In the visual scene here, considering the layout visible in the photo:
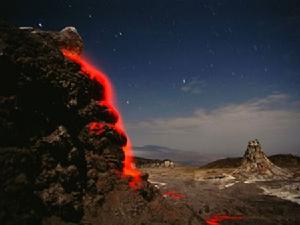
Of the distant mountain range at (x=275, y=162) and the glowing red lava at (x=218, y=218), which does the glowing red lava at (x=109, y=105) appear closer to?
the glowing red lava at (x=218, y=218)

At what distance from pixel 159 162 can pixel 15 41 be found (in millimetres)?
84324

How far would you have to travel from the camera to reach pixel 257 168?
60.7 metres

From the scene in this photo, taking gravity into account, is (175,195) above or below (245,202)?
above

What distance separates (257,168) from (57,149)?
165 ft

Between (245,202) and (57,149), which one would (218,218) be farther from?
(57,149)

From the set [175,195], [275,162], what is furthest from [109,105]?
[275,162]

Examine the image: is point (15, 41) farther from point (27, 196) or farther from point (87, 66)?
point (27, 196)

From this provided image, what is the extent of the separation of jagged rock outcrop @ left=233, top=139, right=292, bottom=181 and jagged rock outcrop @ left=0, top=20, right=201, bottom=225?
123 ft

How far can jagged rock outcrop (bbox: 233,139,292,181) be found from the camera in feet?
189

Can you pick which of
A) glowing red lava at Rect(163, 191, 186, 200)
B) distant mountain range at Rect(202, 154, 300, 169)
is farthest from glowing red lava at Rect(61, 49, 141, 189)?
distant mountain range at Rect(202, 154, 300, 169)

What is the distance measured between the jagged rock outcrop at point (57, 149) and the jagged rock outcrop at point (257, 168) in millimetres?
37539

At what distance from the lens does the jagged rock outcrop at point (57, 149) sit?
1672 centimetres

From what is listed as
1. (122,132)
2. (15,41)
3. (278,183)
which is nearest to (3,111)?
(15,41)

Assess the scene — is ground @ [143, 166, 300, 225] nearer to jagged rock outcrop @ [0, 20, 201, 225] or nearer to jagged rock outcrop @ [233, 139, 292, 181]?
jagged rock outcrop @ [233, 139, 292, 181]
